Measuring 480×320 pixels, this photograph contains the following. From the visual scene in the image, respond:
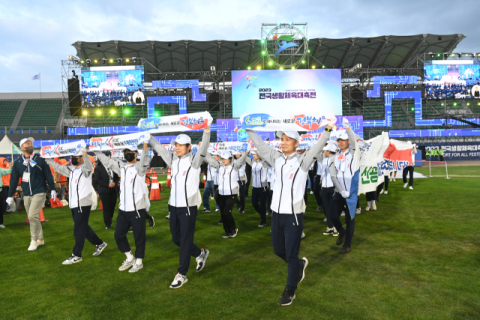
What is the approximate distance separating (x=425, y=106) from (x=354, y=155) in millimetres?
38372

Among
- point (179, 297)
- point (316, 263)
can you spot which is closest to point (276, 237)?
point (179, 297)

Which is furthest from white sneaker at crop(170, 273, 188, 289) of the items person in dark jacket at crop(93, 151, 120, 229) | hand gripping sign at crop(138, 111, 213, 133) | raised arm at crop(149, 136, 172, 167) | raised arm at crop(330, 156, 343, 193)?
person in dark jacket at crop(93, 151, 120, 229)

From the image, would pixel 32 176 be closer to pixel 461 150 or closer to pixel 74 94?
pixel 74 94

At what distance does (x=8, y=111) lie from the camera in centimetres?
4522

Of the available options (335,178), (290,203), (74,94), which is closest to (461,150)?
(335,178)

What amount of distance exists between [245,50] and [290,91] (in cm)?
1169

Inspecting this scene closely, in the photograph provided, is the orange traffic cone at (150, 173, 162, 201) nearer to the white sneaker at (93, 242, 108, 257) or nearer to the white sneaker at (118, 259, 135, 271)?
the white sneaker at (93, 242, 108, 257)

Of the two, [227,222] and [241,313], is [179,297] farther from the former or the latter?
[227,222]

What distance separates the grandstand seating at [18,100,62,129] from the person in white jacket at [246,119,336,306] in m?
44.9

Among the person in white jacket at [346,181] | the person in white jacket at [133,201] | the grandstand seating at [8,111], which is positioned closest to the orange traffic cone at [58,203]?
the person in white jacket at [133,201]

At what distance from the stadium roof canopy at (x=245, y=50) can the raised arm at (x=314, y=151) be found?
3352 cm

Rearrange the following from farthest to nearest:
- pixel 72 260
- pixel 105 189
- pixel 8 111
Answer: pixel 8 111, pixel 105 189, pixel 72 260

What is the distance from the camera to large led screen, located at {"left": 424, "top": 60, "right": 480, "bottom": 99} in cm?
3219

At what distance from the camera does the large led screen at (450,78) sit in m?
32.2
